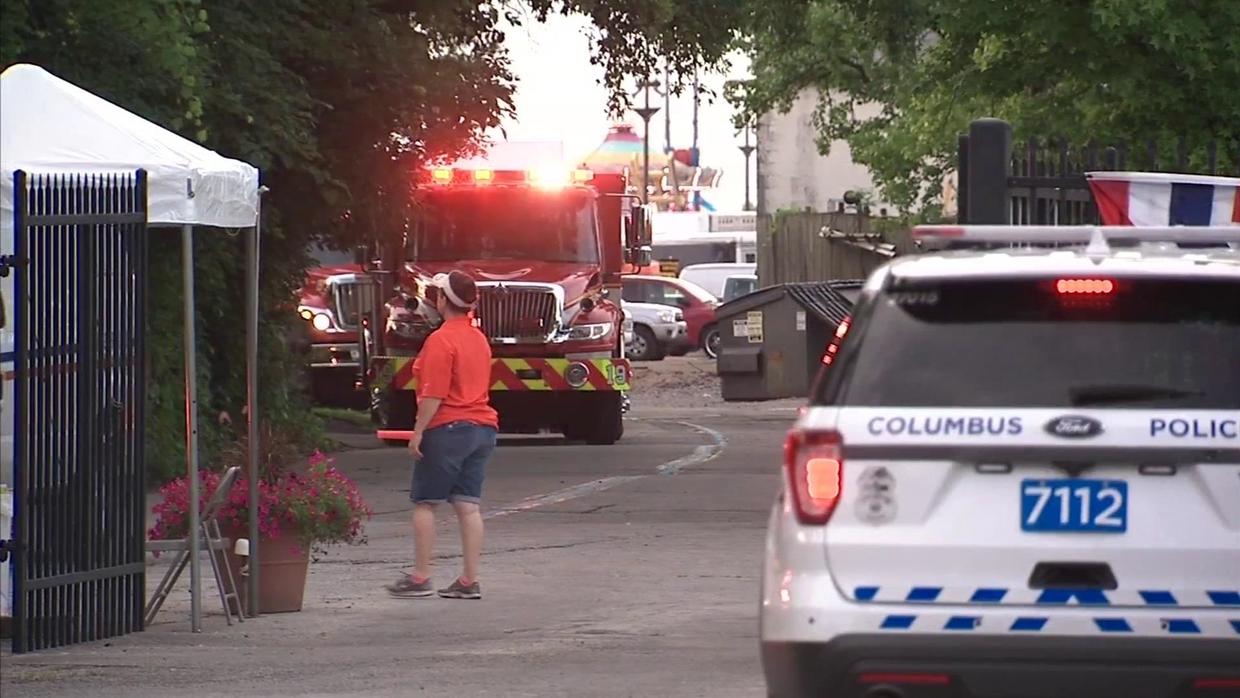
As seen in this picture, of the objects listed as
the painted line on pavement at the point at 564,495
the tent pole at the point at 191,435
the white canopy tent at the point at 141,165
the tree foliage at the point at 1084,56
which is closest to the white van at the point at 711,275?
the tree foliage at the point at 1084,56

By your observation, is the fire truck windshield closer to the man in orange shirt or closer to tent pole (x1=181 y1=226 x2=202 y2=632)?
the man in orange shirt

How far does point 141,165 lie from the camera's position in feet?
34.0

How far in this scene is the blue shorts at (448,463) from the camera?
40.0 ft

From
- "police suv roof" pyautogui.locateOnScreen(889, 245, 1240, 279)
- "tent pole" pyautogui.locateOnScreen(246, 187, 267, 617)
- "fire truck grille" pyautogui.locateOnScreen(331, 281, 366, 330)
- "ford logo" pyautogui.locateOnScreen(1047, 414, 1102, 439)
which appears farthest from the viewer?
"fire truck grille" pyautogui.locateOnScreen(331, 281, 366, 330)

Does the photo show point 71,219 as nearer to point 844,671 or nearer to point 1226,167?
point 844,671

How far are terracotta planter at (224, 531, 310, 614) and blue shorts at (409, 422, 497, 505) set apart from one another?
810 millimetres

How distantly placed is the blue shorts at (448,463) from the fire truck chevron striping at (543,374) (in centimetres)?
1036

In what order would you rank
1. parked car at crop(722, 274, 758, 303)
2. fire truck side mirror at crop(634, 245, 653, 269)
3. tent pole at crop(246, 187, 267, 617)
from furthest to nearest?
parked car at crop(722, 274, 758, 303)
fire truck side mirror at crop(634, 245, 653, 269)
tent pole at crop(246, 187, 267, 617)

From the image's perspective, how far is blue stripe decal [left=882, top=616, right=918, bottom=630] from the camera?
254 inches

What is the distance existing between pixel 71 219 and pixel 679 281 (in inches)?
1511

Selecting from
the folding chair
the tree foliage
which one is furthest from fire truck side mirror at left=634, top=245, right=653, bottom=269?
the folding chair

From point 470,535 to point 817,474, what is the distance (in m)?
5.82

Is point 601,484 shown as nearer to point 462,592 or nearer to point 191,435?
point 462,592

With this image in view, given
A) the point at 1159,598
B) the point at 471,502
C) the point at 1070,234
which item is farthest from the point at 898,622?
the point at 471,502
